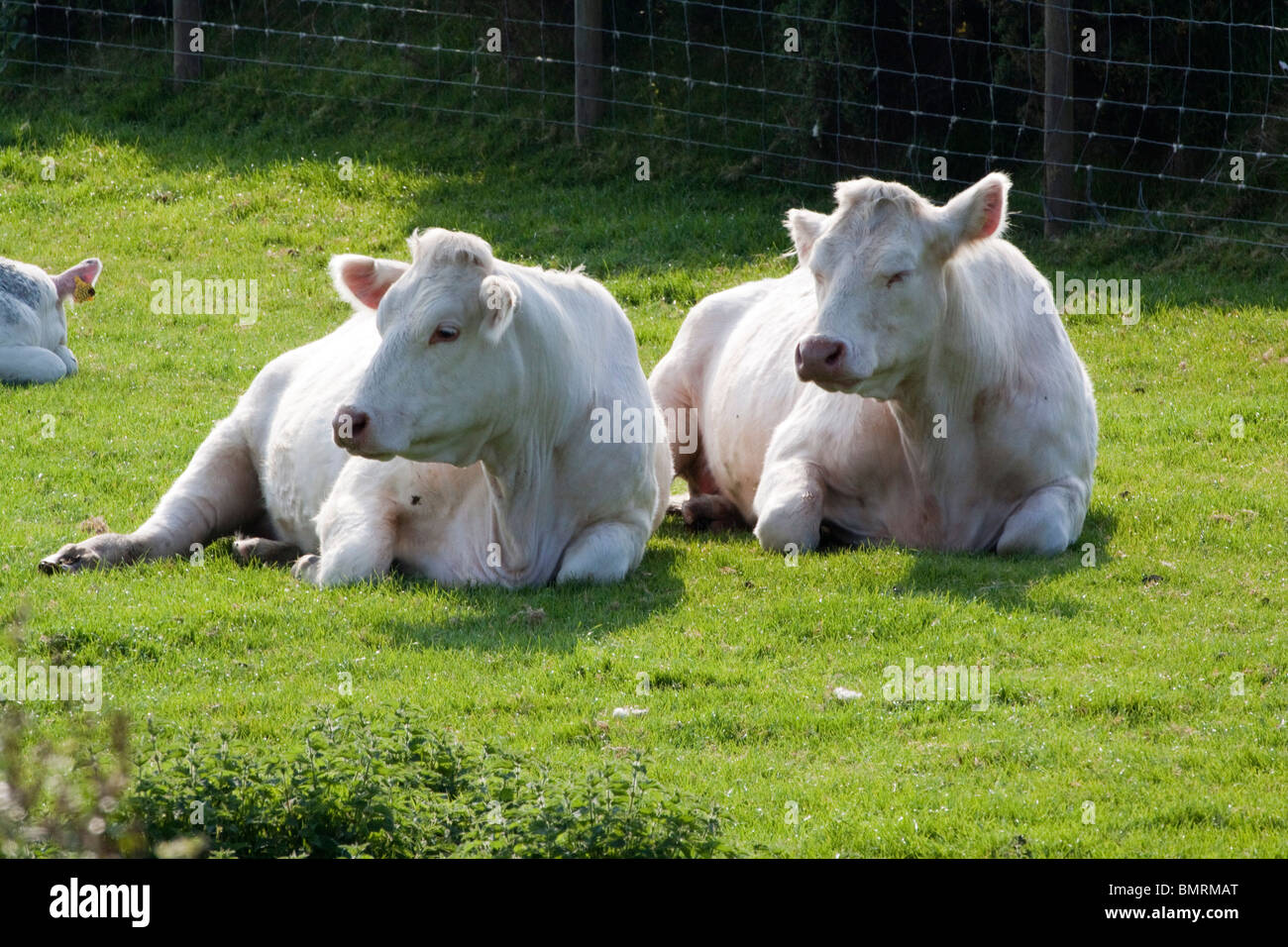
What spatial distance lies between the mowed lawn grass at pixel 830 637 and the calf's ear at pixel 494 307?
1.17 meters

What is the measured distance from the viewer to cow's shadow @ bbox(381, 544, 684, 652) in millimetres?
7016

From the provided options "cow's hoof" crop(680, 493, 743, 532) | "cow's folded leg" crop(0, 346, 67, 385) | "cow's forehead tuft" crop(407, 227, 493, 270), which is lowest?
"cow's hoof" crop(680, 493, 743, 532)

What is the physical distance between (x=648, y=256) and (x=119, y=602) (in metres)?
8.85

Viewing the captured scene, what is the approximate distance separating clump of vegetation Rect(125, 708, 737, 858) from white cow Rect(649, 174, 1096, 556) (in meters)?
3.28

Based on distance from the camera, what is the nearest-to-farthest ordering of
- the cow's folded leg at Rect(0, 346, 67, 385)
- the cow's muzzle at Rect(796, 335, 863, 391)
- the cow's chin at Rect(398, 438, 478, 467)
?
the cow's chin at Rect(398, 438, 478, 467), the cow's muzzle at Rect(796, 335, 863, 391), the cow's folded leg at Rect(0, 346, 67, 385)

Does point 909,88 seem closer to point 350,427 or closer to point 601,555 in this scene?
point 601,555

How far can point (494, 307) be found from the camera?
7.43 metres

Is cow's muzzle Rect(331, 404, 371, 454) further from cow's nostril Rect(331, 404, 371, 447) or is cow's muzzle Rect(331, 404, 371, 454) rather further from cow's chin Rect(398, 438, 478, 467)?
cow's chin Rect(398, 438, 478, 467)

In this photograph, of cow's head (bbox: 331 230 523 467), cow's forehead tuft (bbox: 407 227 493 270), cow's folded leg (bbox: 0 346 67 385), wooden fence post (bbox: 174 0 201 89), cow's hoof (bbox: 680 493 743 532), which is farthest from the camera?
wooden fence post (bbox: 174 0 201 89)

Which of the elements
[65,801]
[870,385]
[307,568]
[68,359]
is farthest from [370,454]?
[68,359]

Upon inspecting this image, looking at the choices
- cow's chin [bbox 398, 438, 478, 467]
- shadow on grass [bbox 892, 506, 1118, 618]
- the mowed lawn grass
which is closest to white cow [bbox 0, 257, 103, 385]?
the mowed lawn grass
